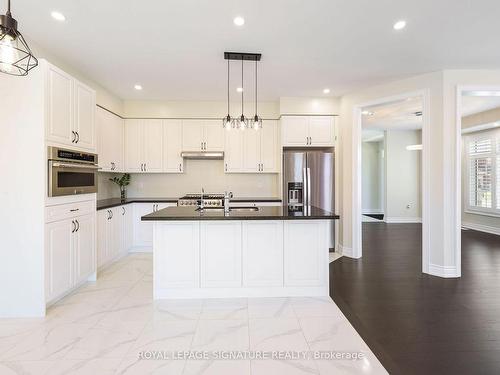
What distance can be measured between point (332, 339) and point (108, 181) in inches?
178

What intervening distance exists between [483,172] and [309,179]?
510 cm

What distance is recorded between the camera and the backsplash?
17.5 feet

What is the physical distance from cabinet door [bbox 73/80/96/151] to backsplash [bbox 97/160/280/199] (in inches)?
79.4

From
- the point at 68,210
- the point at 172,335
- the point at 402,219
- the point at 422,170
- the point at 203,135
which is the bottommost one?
the point at 172,335

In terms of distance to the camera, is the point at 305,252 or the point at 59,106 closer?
the point at 59,106

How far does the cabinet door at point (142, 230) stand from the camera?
15.5 feet

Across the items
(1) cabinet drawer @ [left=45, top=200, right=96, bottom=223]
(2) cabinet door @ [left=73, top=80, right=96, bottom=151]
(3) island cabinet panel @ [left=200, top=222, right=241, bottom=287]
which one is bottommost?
(3) island cabinet panel @ [left=200, top=222, right=241, bottom=287]

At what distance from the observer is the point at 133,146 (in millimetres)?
5008

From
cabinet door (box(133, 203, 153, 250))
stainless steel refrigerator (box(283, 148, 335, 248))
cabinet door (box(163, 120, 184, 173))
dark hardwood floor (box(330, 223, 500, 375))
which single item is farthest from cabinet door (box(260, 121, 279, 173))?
cabinet door (box(133, 203, 153, 250))

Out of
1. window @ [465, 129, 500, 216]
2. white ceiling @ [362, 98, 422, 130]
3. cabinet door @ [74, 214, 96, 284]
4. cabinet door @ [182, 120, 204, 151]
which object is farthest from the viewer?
window @ [465, 129, 500, 216]

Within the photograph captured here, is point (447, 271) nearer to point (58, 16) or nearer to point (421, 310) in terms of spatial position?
point (421, 310)

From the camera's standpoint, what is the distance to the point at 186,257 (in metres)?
2.89

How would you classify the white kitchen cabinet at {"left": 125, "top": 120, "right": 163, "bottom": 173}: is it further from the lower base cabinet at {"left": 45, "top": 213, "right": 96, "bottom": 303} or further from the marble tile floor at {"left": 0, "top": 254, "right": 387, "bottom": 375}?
the marble tile floor at {"left": 0, "top": 254, "right": 387, "bottom": 375}

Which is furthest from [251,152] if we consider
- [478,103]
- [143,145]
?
[478,103]
